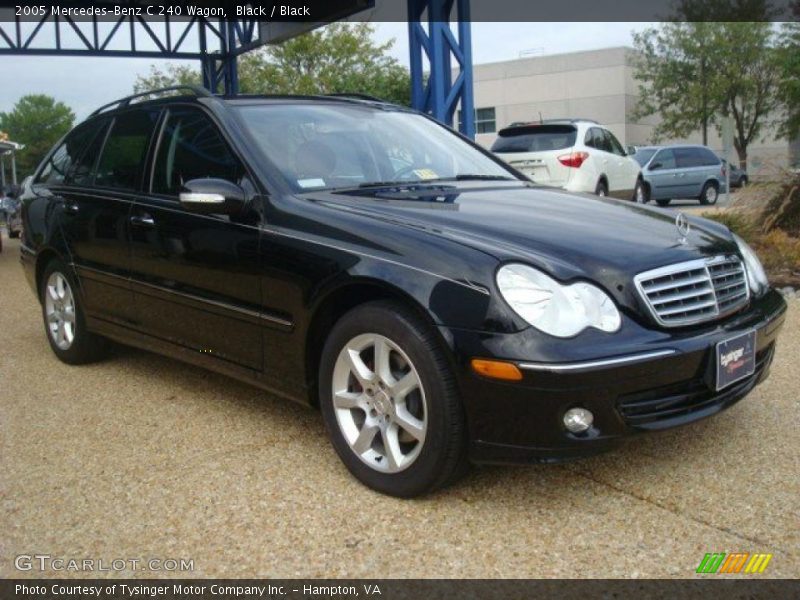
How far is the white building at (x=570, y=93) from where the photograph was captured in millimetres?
50469

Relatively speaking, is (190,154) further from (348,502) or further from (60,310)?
(348,502)

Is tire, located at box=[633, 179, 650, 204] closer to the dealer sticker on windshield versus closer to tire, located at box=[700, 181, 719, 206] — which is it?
tire, located at box=[700, 181, 719, 206]

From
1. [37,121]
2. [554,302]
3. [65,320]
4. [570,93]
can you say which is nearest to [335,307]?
[554,302]

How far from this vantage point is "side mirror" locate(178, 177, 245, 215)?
361cm

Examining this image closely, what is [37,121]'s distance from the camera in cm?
10106

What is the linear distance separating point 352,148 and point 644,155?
20077 mm

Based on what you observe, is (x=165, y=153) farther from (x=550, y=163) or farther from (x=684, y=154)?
(x=684, y=154)

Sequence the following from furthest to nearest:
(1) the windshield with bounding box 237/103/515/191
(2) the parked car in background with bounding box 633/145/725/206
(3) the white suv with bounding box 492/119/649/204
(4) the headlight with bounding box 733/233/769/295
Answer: (2) the parked car in background with bounding box 633/145/725/206, (3) the white suv with bounding box 492/119/649/204, (1) the windshield with bounding box 237/103/515/191, (4) the headlight with bounding box 733/233/769/295

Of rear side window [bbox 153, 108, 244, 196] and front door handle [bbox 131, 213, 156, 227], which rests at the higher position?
rear side window [bbox 153, 108, 244, 196]

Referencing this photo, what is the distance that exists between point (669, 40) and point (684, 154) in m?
23.7

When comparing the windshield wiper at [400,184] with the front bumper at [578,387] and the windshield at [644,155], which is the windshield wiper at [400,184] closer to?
the front bumper at [578,387]

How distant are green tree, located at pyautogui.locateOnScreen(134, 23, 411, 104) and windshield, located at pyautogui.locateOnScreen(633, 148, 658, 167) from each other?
51.4 feet

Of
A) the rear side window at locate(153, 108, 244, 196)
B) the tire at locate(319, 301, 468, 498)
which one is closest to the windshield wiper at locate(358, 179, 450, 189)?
the rear side window at locate(153, 108, 244, 196)

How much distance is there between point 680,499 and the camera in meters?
3.10
